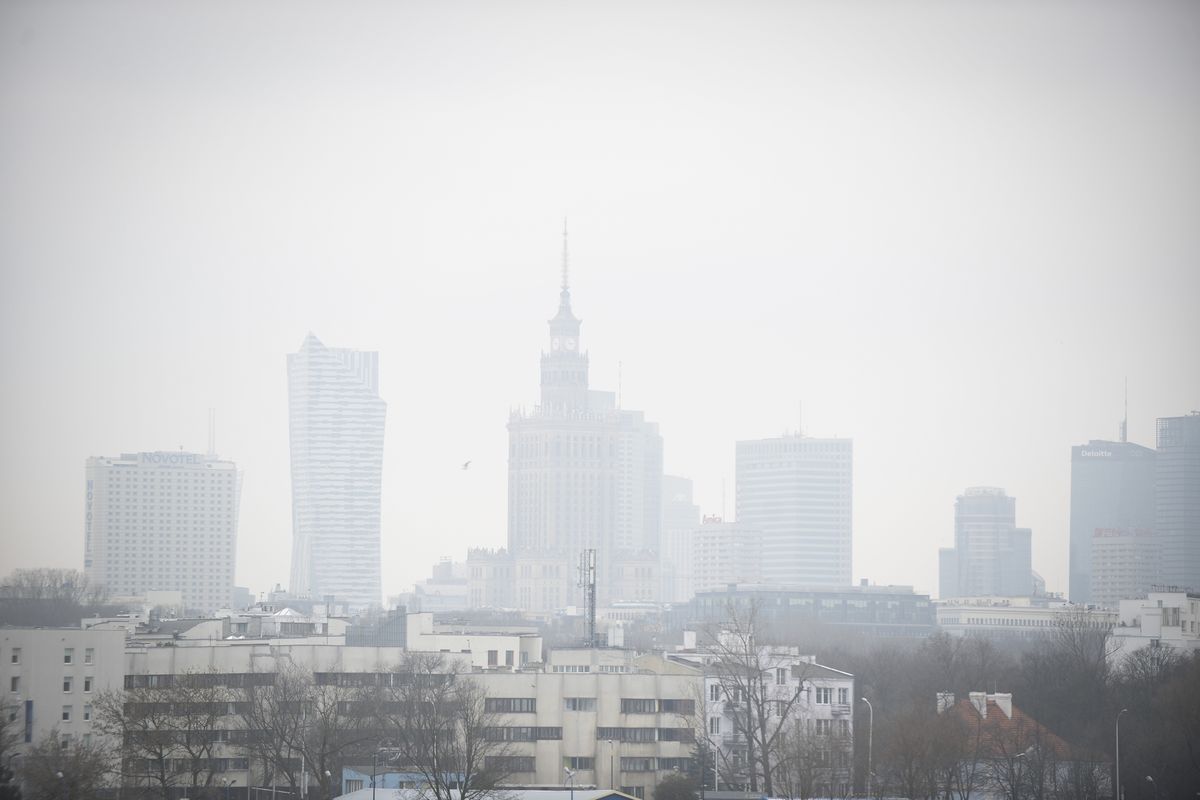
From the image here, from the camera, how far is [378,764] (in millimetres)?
70438

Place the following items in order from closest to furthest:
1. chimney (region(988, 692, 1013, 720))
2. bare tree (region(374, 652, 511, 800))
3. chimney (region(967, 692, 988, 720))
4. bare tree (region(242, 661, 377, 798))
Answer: bare tree (region(374, 652, 511, 800))
bare tree (region(242, 661, 377, 798))
chimney (region(967, 692, 988, 720))
chimney (region(988, 692, 1013, 720))

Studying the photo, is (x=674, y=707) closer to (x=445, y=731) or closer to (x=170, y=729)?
(x=445, y=731)

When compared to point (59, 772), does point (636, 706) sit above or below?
above

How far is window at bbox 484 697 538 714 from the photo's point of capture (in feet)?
246

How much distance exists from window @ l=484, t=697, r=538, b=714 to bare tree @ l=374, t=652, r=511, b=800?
0.49 m

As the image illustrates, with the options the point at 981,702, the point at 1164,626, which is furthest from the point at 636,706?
the point at 1164,626

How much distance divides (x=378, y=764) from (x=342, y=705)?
12.5ft

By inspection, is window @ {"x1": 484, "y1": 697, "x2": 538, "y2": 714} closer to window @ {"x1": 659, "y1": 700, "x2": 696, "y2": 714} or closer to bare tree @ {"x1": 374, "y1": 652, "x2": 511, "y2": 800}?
bare tree @ {"x1": 374, "y1": 652, "x2": 511, "y2": 800}

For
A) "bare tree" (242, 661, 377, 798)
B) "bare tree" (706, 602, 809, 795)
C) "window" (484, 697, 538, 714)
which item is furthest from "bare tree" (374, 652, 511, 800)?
"bare tree" (706, 602, 809, 795)

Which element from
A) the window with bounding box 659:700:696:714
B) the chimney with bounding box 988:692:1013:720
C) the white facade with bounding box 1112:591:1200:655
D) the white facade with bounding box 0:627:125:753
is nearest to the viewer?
the white facade with bounding box 0:627:125:753

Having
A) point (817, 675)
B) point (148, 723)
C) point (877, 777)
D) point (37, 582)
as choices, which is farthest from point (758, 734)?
point (37, 582)

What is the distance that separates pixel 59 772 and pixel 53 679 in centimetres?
1658

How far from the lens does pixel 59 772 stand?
54.7 meters

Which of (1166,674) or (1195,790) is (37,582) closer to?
(1166,674)
